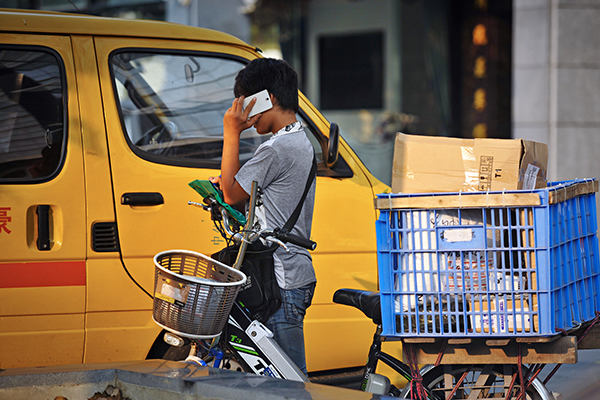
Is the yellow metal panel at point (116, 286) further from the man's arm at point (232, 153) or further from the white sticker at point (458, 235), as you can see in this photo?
the white sticker at point (458, 235)

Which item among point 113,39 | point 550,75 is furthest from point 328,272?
point 550,75

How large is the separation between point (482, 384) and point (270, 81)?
1546 mm

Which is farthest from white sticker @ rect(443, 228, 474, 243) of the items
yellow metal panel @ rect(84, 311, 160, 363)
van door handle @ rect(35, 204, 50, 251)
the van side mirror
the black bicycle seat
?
van door handle @ rect(35, 204, 50, 251)

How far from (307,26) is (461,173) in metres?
8.96

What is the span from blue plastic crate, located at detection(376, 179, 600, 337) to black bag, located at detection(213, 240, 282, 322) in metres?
0.51

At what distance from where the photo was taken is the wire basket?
7.36ft

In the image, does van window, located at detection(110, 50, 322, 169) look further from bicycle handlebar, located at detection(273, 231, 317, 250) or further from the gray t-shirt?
bicycle handlebar, located at detection(273, 231, 317, 250)

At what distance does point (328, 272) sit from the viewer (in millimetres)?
3408

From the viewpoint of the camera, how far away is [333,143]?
3.23 m

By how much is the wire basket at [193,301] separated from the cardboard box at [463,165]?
2.55ft

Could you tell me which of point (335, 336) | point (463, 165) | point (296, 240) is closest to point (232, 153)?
point (296, 240)

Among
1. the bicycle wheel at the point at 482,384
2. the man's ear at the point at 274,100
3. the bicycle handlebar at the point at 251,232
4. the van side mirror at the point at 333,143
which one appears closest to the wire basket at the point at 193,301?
the bicycle handlebar at the point at 251,232

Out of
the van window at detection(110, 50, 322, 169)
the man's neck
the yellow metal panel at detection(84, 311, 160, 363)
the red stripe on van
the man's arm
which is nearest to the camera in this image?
the man's arm

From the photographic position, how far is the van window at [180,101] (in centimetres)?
340
